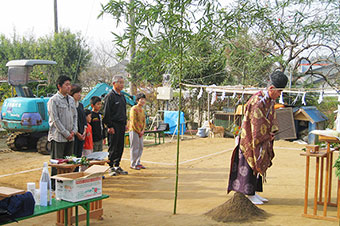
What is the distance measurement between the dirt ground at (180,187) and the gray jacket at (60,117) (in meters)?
1.13

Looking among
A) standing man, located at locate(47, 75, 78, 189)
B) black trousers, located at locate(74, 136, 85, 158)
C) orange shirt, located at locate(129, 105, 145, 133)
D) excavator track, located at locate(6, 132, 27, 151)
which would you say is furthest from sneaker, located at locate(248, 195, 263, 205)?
excavator track, located at locate(6, 132, 27, 151)

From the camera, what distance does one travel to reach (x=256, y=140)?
16.2 ft

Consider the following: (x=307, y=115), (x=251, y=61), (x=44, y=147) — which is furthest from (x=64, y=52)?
(x=307, y=115)

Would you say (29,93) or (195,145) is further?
(195,145)

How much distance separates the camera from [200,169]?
27.0 ft

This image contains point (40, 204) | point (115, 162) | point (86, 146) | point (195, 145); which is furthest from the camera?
point (195, 145)

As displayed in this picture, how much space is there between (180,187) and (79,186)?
306cm

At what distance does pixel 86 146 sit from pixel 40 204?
10.6 ft

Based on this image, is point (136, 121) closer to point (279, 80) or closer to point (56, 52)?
point (279, 80)

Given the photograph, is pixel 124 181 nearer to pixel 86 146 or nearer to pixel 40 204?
pixel 86 146

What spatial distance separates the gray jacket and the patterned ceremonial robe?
8.13 feet

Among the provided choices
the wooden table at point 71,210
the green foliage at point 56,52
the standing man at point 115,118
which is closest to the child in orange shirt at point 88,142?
the standing man at point 115,118

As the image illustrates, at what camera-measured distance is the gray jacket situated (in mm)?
5262


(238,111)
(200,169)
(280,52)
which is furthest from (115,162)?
(280,52)
